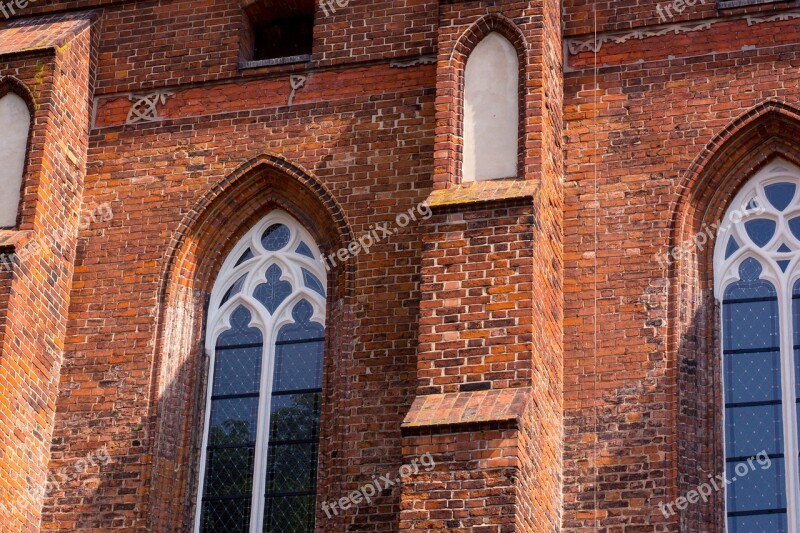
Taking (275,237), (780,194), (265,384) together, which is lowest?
(265,384)

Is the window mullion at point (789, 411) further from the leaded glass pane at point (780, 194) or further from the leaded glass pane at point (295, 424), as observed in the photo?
the leaded glass pane at point (295, 424)

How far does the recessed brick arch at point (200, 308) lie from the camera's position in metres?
17.2

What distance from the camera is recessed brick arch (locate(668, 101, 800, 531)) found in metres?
16.1

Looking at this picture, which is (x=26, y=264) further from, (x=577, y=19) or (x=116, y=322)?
(x=577, y=19)

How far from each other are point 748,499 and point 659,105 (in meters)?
3.80

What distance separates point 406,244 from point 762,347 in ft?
11.0

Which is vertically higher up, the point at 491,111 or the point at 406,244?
the point at 491,111

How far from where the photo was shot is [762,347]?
16672 mm


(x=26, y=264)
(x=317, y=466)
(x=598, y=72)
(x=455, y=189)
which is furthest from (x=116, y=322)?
(x=598, y=72)

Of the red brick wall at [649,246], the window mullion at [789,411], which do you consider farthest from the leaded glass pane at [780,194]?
the window mullion at [789,411]

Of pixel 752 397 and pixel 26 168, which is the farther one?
pixel 26 168

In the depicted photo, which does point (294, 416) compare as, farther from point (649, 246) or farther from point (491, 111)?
point (649, 246)

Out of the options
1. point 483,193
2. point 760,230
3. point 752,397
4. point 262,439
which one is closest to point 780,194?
point 760,230

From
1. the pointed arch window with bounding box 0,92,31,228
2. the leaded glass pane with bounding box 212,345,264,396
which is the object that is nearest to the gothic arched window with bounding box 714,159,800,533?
the leaded glass pane with bounding box 212,345,264,396
